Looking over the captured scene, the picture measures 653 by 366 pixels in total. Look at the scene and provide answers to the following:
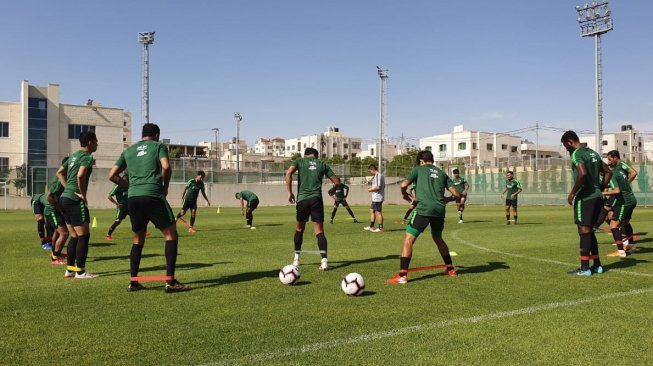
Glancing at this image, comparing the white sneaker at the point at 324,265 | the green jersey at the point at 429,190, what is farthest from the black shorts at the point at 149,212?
the green jersey at the point at 429,190

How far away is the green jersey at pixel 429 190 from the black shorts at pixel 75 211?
525 cm

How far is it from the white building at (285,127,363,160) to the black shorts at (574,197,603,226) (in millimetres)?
137355

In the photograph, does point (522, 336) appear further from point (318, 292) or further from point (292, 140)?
point (292, 140)

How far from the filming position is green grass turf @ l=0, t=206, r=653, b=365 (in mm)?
4344

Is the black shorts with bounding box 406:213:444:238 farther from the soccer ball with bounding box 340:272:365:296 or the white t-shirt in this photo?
the white t-shirt

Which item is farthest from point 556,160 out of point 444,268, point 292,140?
point 292,140

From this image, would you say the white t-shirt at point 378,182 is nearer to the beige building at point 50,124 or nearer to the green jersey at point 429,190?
the green jersey at point 429,190

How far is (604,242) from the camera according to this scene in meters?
13.6

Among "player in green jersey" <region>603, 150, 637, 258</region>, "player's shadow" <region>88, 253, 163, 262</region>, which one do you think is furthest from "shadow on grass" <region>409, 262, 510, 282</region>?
"player's shadow" <region>88, 253, 163, 262</region>

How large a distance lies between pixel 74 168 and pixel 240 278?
3.24 metres

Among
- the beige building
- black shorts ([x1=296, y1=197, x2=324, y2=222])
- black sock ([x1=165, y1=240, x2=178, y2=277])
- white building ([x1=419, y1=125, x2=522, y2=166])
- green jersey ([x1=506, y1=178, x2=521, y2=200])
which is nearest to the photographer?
black sock ([x1=165, y1=240, x2=178, y2=277])

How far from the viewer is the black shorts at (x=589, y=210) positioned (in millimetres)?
8320

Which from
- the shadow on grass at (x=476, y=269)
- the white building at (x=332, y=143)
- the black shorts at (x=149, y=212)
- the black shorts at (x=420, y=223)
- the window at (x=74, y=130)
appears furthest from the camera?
the white building at (x=332, y=143)

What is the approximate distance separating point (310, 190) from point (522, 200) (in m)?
44.4
